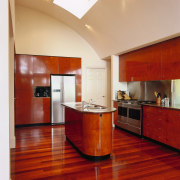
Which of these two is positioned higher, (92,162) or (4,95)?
(4,95)

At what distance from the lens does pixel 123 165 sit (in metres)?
2.91

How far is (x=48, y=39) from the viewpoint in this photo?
623 centimetres

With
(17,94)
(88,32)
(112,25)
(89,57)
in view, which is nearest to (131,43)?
(112,25)

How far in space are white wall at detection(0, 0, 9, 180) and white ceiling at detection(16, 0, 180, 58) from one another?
114 inches

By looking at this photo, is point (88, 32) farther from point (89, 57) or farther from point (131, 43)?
point (131, 43)

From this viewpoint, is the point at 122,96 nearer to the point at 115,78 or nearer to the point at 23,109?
the point at 115,78

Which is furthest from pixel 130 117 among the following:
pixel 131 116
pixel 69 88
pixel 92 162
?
pixel 69 88

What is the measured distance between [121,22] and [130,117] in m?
2.65

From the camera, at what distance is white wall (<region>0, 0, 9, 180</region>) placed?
1.39m

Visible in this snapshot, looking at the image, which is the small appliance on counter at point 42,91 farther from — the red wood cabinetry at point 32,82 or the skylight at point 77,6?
the skylight at point 77,6

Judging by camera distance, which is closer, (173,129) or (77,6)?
(173,129)

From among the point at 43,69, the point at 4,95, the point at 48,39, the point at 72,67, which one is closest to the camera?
the point at 4,95

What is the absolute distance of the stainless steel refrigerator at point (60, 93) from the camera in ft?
19.9

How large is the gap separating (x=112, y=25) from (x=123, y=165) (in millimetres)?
3650
